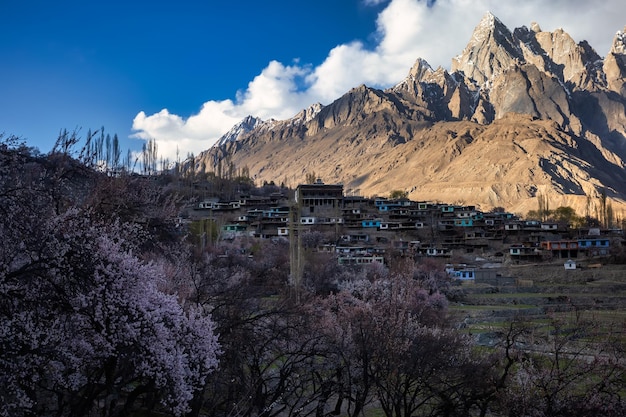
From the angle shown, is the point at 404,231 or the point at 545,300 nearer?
the point at 545,300

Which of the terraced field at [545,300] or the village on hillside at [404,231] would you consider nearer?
the terraced field at [545,300]

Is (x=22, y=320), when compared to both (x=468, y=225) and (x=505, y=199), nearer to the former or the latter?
(x=468, y=225)

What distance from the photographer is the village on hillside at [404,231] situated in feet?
266

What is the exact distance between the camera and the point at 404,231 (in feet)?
331

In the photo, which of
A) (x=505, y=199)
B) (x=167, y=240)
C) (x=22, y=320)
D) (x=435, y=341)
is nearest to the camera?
(x=22, y=320)

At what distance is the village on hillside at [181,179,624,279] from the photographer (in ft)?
266

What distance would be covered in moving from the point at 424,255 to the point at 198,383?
7270 cm

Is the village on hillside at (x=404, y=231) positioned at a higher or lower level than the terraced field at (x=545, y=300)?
higher

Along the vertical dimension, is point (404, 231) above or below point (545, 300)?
above

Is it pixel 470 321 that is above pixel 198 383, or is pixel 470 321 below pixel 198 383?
below

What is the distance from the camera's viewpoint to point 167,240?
16953mm

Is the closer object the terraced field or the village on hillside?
the terraced field

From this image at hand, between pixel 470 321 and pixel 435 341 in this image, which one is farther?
pixel 470 321

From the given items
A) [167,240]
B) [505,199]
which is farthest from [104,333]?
[505,199]
